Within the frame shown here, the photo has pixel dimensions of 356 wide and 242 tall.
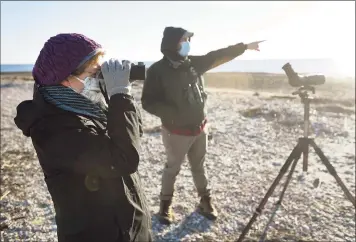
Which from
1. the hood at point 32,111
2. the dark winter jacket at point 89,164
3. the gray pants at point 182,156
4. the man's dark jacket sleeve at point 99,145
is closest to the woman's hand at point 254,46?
the gray pants at point 182,156

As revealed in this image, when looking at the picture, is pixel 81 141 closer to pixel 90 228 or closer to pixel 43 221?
pixel 90 228

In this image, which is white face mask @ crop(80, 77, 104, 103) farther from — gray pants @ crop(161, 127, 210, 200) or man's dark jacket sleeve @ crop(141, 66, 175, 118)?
gray pants @ crop(161, 127, 210, 200)

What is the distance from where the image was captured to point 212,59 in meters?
5.72

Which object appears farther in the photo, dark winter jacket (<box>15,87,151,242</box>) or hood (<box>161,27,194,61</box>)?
hood (<box>161,27,194,61</box>)

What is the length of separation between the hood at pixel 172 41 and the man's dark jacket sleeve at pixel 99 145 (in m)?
3.01

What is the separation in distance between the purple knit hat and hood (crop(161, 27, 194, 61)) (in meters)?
3.06

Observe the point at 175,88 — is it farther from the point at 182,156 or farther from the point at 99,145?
the point at 99,145

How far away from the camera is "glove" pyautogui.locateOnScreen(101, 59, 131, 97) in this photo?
248cm

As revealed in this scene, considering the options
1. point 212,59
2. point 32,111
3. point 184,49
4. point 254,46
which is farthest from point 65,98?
point 254,46

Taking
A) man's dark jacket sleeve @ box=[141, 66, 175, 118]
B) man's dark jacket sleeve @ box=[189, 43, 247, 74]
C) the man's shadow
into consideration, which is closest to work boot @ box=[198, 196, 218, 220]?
the man's shadow

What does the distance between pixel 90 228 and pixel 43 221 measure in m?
3.82

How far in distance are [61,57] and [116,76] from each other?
39cm

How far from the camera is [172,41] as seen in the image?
5383mm

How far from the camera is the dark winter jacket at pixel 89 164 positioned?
234cm
